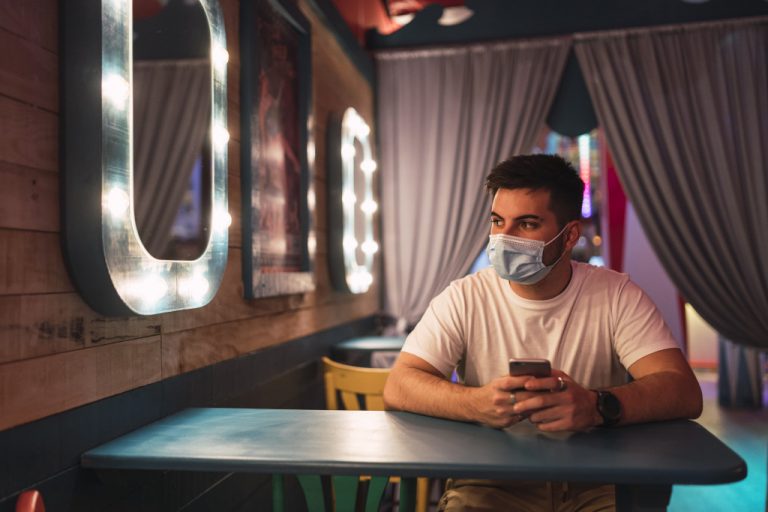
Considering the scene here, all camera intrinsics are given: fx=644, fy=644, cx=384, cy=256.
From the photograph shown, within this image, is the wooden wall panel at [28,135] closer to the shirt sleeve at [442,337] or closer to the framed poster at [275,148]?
the framed poster at [275,148]

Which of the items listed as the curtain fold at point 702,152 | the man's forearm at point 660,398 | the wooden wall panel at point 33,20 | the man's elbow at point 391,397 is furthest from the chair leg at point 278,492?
the curtain fold at point 702,152

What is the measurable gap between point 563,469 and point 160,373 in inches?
38.8

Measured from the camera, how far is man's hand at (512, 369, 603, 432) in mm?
1374

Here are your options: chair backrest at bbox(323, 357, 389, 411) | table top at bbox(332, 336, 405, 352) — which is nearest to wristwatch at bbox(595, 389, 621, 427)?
chair backrest at bbox(323, 357, 389, 411)

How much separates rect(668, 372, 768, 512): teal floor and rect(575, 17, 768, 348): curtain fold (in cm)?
77

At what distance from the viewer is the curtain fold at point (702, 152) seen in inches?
144

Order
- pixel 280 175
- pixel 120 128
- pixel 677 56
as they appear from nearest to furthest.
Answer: pixel 120 128 < pixel 280 175 < pixel 677 56

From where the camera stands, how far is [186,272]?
1.62m

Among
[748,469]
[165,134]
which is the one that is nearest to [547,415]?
[165,134]

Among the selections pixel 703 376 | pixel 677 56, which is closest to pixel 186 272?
pixel 677 56

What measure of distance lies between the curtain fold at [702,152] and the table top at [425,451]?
250 cm

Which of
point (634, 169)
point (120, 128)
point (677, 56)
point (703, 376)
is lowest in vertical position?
point (703, 376)

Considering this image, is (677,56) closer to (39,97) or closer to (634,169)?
(634,169)

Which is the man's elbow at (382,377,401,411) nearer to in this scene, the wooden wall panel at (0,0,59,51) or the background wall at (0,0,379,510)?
the background wall at (0,0,379,510)
